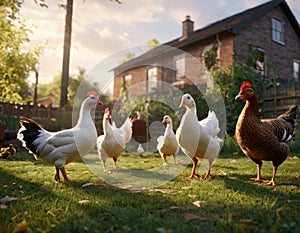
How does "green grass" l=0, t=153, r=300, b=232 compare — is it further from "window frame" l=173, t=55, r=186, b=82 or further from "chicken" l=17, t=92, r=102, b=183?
"window frame" l=173, t=55, r=186, b=82

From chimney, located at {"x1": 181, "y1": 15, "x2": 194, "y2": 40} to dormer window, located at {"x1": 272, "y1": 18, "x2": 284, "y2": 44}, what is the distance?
522cm

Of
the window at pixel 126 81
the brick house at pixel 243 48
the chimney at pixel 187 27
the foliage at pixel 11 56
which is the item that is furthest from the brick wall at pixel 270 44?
the foliage at pixel 11 56

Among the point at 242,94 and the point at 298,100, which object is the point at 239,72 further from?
the point at 242,94

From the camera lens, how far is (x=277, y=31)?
1842 centimetres

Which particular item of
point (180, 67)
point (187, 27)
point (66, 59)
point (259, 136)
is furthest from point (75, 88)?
point (259, 136)

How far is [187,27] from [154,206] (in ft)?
62.0

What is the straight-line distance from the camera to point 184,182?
153 inches

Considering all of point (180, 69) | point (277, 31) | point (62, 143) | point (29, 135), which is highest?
point (277, 31)

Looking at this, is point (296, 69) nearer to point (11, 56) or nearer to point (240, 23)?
point (240, 23)

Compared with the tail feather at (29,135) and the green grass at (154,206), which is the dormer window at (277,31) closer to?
the green grass at (154,206)

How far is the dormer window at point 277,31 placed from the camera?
18156 millimetres

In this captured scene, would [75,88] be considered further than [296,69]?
Yes

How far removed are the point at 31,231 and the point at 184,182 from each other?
7.65 ft

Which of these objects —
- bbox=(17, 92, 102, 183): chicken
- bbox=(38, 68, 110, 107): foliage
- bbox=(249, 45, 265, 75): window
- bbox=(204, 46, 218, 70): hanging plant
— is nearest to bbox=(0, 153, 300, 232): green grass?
bbox=(17, 92, 102, 183): chicken
